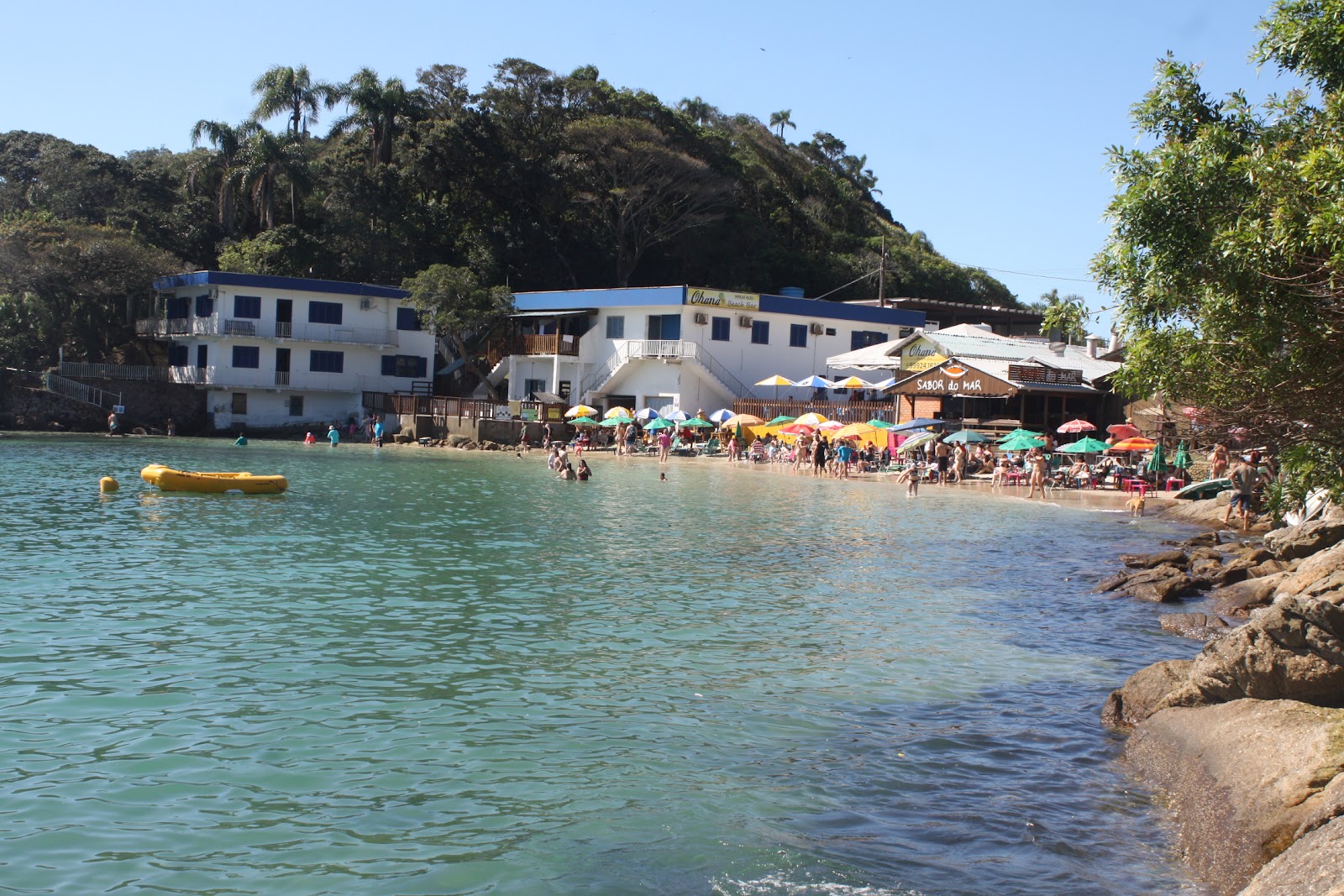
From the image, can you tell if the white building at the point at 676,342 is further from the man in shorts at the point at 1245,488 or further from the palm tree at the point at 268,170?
the man in shorts at the point at 1245,488

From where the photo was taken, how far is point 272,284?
51.9 metres

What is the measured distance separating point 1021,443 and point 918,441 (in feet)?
12.9

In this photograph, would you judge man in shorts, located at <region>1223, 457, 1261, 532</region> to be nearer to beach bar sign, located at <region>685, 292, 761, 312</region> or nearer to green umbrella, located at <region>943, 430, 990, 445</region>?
green umbrella, located at <region>943, 430, 990, 445</region>

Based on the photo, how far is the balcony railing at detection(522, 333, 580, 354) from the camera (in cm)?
5250

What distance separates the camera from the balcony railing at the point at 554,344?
2067 inches

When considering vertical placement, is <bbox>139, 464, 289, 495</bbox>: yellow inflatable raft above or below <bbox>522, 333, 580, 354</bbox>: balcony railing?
below

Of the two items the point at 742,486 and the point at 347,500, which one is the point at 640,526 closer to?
the point at 347,500

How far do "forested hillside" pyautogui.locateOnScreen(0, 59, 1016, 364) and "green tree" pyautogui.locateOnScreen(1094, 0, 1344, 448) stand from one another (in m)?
48.2

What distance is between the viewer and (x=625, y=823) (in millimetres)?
7145

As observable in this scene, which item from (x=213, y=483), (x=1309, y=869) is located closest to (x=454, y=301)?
(x=213, y=483)

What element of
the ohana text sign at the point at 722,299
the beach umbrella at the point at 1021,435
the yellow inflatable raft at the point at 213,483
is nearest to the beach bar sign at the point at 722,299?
the ohana text sign at the point at 722,299

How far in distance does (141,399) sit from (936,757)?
5144 centimetres

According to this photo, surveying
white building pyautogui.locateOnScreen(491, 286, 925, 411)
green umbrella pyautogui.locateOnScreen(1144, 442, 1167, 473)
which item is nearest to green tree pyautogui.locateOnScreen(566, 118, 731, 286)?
white building pyautogui.locateOnScreen(491, 286, 925, 411)

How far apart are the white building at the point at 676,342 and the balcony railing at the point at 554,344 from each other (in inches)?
1.6
